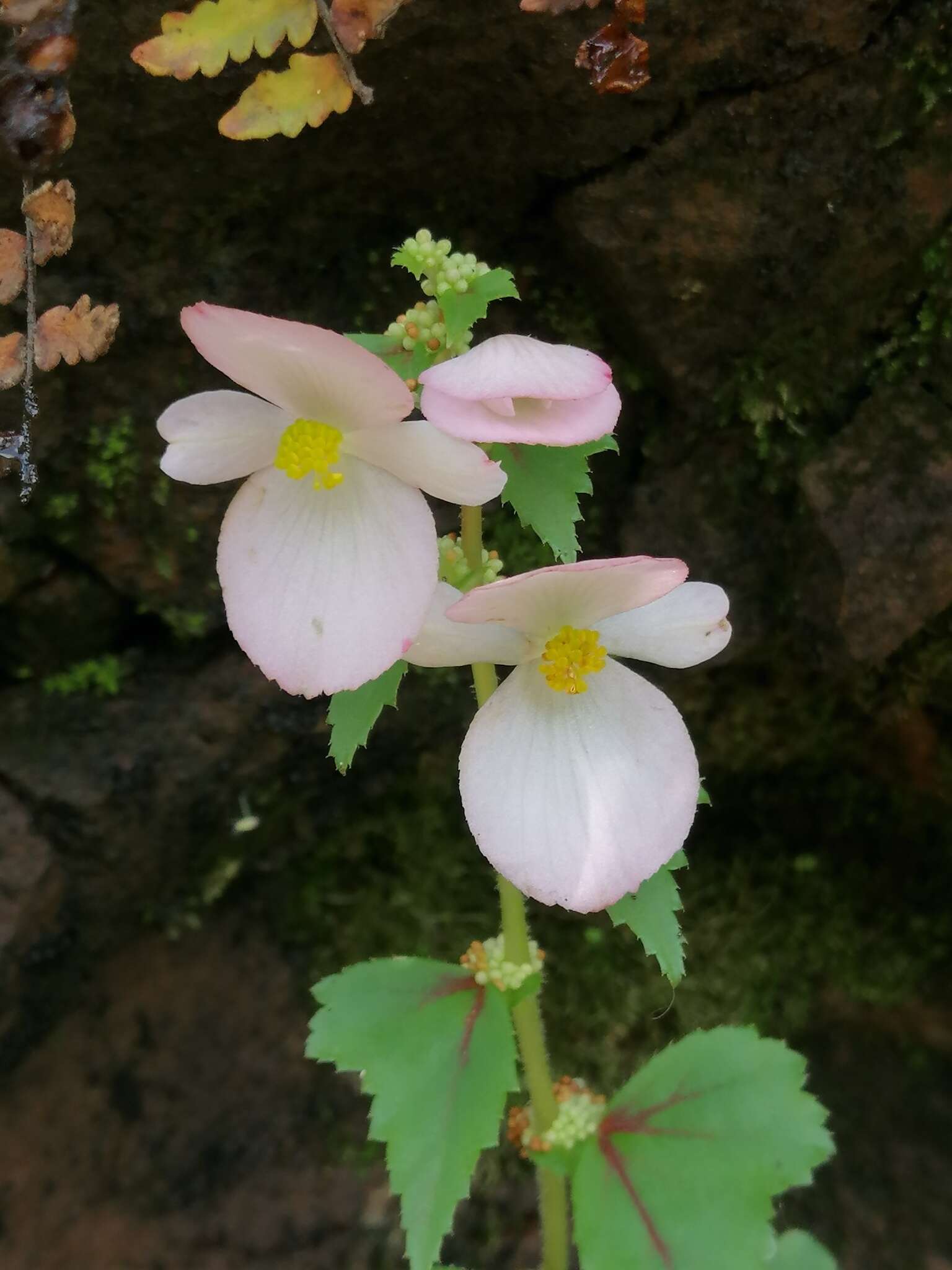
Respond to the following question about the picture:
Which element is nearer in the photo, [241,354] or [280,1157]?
[241,354]

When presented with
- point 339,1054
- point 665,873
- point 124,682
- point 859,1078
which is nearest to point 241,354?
point 665,873

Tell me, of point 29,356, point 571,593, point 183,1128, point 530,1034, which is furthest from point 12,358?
point 183,1128

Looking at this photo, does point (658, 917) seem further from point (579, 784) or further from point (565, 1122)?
point (565, 1122)

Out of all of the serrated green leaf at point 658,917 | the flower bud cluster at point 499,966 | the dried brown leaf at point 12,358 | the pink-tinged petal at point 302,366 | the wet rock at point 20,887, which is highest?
the pink-tinged petal at point 302,366

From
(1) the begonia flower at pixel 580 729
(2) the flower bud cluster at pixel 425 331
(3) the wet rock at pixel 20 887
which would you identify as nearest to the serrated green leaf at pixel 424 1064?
(1) the begonia flower at pixel 580 729

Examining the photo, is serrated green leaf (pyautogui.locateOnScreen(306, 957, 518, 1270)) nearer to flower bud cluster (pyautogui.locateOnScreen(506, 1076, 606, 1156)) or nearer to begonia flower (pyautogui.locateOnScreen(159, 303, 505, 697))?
flower bud cluster (pyautogui.locateOnScreen(506, 1076, 606, 1156))

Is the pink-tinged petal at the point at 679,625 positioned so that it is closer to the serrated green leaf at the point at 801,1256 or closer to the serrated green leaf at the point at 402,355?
the serrated green leaf at the point at 402,355

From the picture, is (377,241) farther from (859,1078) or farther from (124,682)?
(859,1078)
